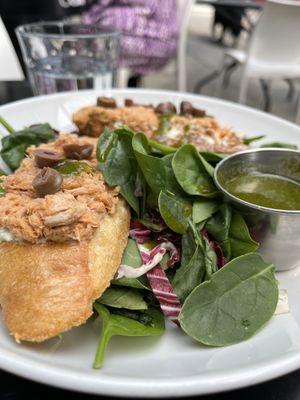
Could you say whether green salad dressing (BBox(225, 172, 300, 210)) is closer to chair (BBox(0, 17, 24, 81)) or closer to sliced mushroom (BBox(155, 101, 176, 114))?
sliced mushroom (BBox(155, 101, 176, 114))

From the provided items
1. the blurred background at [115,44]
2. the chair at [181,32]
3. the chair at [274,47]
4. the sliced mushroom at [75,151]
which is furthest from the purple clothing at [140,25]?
the sliced mushroom at [75,151]

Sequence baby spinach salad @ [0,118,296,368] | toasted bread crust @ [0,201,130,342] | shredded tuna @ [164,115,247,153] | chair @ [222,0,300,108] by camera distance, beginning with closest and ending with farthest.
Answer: toasted bread crust @ [0,201,130,342] → baby spinach salad @ [0,118,296,368] → shredded tuna @ [164,115,247,153] → chair @ [222,0,300,108]

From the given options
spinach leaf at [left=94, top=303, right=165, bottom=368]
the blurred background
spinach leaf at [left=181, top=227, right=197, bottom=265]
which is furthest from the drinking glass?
spinach leaf at [left=94, top=303, right=165, bottom=368]

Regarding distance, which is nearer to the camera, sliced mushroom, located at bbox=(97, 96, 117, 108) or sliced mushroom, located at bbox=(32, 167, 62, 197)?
sliced mushroom, located at bbox=(32, 167, 62, 197)

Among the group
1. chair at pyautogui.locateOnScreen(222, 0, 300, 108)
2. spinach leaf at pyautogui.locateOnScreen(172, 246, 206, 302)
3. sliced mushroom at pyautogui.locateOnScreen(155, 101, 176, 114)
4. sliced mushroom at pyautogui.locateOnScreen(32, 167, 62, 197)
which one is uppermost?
sliced mushroom at pyautogui.locateOnScreen(32, 167, 62, 197)

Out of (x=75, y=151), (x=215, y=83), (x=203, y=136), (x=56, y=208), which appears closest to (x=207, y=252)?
(x=56, y=208)
